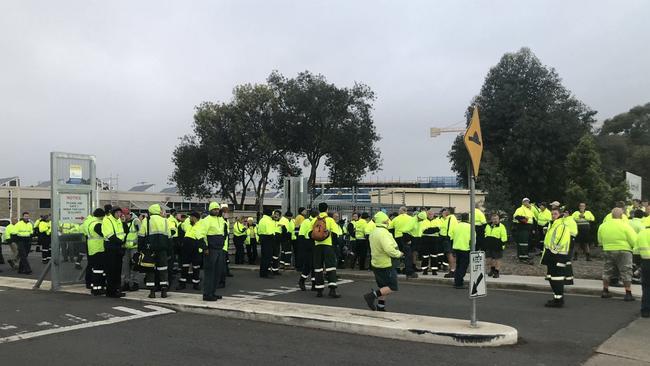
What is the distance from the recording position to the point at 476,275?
777 cm

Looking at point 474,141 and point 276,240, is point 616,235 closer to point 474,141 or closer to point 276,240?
point 474,141

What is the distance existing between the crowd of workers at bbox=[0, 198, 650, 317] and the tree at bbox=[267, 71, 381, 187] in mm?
12358

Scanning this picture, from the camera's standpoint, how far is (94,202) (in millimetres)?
13453

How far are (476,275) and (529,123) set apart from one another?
21111 mm

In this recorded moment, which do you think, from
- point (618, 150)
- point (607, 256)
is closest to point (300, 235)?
point (607, 256)

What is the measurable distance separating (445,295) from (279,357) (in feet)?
19.6

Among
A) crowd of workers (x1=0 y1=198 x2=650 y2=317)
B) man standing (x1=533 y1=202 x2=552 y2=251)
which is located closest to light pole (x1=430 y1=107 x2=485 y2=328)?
crowd of workers (x1=0 y1=198 x2=650 y2=317)

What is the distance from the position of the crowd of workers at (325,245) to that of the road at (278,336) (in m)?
0.78

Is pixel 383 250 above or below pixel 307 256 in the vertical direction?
above

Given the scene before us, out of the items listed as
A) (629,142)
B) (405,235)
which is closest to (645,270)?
(405,235)

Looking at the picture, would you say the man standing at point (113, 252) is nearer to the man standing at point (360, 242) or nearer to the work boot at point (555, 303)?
the man standing at point (360, 242)

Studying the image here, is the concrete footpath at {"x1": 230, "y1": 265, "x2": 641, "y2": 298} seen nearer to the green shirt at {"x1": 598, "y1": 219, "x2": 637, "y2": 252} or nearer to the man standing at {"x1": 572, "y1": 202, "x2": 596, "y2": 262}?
the green shirt at {"x1": 598, "y1": 219, "x2": 637, "y2": 252}

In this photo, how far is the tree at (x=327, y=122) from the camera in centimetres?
2972

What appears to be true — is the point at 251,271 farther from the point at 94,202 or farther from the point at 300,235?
the point at 94,202
